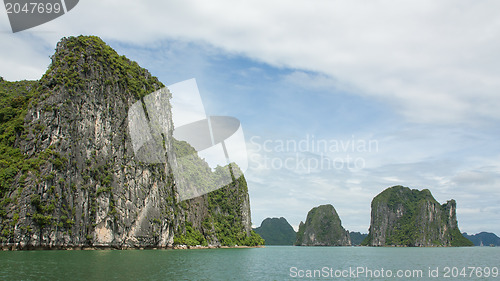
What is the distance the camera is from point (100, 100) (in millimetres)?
79062

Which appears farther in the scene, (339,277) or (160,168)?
(160,168)

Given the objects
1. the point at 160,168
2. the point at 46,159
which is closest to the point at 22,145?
the point at 46,159

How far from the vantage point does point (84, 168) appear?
70.0 metres

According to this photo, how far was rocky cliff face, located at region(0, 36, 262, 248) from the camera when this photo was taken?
5894 cm

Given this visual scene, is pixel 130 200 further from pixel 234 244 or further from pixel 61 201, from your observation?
pixel 234 244

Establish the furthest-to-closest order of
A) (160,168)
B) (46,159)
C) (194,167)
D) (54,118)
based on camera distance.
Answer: (194,167) → (160,168) → (54,118) → (46,159)

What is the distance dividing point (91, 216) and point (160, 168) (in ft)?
79.0

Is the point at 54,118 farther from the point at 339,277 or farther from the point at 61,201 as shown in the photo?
the point at 339,277

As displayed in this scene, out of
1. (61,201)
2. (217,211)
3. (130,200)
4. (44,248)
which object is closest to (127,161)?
(130,200)

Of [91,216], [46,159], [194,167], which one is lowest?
[91,216]

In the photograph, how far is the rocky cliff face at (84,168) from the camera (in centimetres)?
5894

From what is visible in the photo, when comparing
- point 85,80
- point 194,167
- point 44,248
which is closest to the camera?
point 44,248

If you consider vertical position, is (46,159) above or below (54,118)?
below

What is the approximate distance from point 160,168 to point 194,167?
32018 mm
